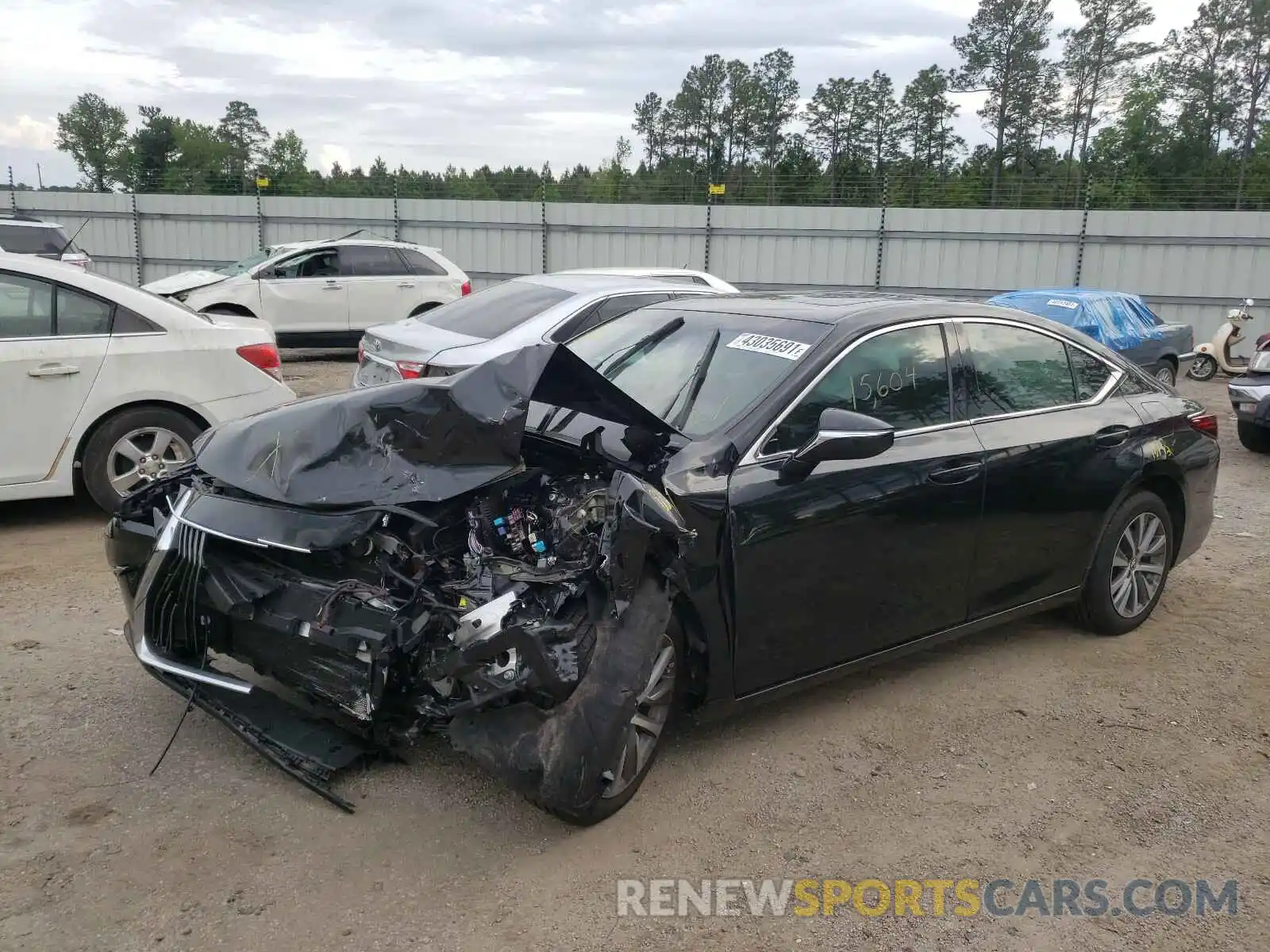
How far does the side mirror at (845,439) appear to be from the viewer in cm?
346

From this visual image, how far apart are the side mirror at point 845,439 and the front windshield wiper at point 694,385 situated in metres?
0.49

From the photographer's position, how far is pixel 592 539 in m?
3.31

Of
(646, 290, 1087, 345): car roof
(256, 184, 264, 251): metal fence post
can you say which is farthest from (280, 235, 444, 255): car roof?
(646, 290, 1087, 345): car roof

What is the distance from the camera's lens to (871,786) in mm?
3615

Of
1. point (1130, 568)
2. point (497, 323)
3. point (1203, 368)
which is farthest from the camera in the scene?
point (1203, 368)

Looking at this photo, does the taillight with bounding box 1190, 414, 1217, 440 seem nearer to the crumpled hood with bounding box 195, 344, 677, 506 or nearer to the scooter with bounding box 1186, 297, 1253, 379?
the crumpled hood with bounding box 195, 344, 677, 506

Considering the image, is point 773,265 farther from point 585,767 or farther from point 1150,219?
point 585,767

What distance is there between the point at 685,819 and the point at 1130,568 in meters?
2.90

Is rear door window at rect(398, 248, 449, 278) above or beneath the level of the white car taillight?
above

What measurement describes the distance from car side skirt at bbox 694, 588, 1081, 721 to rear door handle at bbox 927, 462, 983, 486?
65 centimetres

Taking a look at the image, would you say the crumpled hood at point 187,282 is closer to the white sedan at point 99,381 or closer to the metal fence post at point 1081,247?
the white sedan at point 99,381

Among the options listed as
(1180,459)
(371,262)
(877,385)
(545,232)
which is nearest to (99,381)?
(877,385)

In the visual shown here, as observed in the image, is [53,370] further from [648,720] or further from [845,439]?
[845,439]

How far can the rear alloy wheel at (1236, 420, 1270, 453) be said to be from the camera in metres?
9.98
